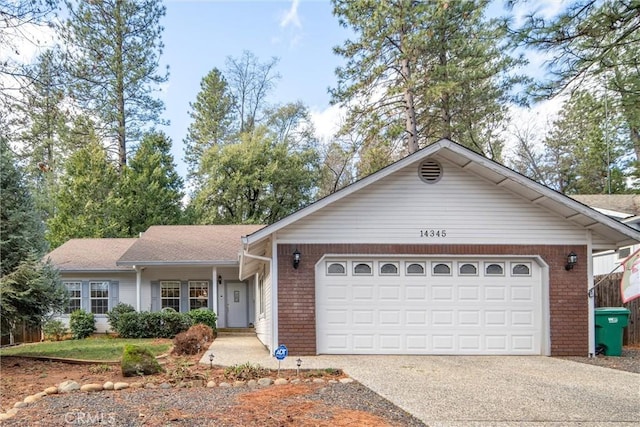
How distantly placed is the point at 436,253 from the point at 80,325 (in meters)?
12.2

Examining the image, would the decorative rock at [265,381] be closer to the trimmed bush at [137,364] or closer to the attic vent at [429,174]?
the trimmed bush at [137,364]

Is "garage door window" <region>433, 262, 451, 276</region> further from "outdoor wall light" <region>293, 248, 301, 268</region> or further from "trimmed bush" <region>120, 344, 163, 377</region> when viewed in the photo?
"trimmed bush" <region>120, 344, 163, 377</region>

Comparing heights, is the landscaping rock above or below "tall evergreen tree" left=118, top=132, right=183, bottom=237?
below

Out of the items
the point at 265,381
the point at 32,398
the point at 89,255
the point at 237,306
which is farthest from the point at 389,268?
the point at 89,255

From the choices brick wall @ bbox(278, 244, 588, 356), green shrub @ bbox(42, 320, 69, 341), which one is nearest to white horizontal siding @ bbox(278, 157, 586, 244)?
brick wall @ bbox(278, 244, 588, 356)

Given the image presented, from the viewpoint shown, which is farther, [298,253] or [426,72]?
[426,72]

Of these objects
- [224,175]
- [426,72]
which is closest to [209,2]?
[426,72]

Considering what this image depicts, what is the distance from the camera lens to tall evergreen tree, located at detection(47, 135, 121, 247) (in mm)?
24062

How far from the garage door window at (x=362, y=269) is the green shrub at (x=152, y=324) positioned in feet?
23.0

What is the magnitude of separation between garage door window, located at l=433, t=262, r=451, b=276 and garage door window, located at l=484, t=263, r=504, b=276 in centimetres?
79

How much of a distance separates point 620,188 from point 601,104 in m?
24.8

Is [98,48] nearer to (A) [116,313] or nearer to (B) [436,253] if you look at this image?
(B) [436,253]

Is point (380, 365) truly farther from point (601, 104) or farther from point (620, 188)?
point (620, 188)

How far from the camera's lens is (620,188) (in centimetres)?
2788
